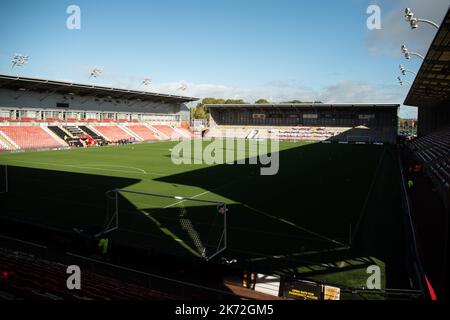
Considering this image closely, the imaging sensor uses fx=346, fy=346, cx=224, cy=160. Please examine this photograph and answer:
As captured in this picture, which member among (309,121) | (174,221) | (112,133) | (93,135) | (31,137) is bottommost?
(174,221)

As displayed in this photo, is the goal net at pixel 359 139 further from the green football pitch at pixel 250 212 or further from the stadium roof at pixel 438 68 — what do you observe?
the green football pitch at pixel 250 212

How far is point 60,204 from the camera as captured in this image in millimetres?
17844

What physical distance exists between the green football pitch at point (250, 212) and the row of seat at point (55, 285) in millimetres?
4210

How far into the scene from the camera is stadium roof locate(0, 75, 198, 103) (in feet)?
162

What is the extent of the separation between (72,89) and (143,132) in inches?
667

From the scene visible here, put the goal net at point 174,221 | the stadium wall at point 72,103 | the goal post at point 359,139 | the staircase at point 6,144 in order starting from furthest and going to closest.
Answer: the goal post at point 359,139 → the stadium wall at point 72,103 → the staircase at point 6,144 → the goal net at point 174,221

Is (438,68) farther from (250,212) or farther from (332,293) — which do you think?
(332,293)

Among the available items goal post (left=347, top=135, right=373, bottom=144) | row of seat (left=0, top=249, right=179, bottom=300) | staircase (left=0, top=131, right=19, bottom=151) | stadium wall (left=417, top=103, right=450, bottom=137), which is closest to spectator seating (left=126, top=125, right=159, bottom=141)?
staircase (left=0, top=131, right=19, bottom=151)

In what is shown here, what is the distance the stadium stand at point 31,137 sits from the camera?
157 feet

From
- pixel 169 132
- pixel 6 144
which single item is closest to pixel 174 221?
pixel 6 144

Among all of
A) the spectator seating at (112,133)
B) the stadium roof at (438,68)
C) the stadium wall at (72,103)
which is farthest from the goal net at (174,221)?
the spectator seating at (112,133)

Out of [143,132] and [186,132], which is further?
[186,132]

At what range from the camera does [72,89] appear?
5853cm
